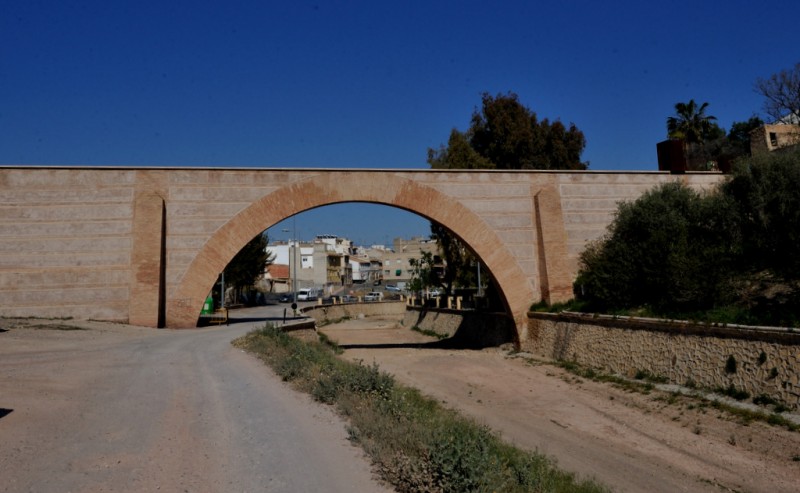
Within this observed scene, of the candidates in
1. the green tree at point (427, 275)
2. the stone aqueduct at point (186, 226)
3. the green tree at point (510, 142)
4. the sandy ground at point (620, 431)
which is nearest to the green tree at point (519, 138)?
the green tree at point (510, 142)

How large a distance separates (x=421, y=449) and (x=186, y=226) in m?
13.3

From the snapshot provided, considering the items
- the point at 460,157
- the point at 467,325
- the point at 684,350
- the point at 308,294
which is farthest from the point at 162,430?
the point at 308,294

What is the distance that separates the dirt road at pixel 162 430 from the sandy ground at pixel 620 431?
3766 mm

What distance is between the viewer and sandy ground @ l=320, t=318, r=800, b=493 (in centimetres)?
755

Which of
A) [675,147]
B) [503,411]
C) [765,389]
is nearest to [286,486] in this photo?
[503,411]

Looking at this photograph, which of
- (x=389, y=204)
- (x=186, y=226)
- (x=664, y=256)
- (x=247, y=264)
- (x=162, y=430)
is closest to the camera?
(x=162, y=430)

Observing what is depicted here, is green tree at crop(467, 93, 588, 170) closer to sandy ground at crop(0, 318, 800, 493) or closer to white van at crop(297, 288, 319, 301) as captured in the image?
sandy ground at crop(0, 318, 800, 493)

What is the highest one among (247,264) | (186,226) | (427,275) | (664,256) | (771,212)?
(247,264)

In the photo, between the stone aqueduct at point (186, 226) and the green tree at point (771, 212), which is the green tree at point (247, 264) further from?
the green tree at point (771, 212)

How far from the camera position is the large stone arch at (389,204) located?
1655cm

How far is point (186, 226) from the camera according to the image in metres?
16.4

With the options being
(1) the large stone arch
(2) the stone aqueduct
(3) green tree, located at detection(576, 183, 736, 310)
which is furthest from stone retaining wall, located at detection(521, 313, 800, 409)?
(2) the stone aqueduct

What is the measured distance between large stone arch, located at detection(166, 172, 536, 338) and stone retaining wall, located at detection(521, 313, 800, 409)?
152 centimetres

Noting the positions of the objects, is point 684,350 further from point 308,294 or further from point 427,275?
point 308,294
